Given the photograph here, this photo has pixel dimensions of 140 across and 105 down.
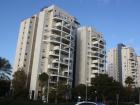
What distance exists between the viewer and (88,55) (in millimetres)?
123812

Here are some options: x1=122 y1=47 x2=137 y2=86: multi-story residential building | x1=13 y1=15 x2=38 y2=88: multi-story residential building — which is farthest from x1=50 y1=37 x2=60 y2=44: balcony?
x1=122 y1=47 x2=137 y2=86: multi-story residential building

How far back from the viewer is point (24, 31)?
116688 millimetres

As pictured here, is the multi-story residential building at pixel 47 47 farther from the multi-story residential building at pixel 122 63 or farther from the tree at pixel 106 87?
the multi-story residential building at pixel 122 63

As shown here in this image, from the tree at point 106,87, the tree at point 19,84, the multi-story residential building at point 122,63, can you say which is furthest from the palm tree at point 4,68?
the multi-story residential building at point 122,63

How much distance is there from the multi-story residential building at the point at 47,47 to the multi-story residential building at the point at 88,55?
35.9 ft

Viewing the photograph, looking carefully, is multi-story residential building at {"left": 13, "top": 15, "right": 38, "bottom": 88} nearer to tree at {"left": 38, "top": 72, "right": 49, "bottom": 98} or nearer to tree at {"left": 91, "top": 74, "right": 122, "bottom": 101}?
tree at {"left": 38, "top": 72, "right": 49, "bottom": 98}

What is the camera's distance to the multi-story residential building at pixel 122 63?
17538 centimetres

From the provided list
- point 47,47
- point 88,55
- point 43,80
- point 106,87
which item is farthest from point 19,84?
point 88,55

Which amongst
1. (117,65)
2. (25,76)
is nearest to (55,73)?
(25,76)

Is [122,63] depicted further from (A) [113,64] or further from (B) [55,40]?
(B) [55,40]

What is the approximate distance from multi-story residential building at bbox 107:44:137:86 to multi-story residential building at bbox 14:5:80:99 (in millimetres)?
75147

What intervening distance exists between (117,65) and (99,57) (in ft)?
235

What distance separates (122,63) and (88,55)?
218 ft

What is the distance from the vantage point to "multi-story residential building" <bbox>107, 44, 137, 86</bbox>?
175375mm
